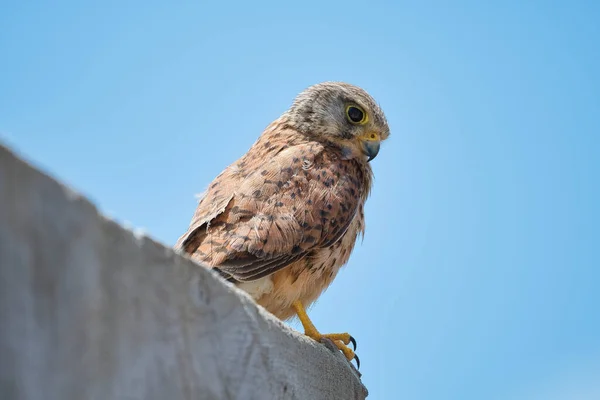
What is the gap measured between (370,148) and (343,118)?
25 centimetres

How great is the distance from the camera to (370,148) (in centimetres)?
446

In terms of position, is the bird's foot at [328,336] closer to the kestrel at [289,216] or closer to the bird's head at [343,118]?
the kestrel at [289,216]

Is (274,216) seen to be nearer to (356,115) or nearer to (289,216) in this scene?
(289,216)

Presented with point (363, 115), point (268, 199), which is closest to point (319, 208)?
point (268, 199)

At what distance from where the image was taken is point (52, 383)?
127 cm

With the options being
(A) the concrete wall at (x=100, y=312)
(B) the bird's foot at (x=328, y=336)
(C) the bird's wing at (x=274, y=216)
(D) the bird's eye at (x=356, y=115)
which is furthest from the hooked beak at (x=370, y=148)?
(A) the concrete wall at (x=100, y=312)

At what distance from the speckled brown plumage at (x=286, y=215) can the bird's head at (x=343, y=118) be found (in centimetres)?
1

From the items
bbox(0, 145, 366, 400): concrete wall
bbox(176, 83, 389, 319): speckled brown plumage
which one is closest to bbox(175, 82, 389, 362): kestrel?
bbox(176, 83, 389, 319): speckled brown plumage

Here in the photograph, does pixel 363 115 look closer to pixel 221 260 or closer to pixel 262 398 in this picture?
pixel 221 260

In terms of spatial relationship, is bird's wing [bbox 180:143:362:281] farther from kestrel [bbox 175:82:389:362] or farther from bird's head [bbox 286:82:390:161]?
bird's head [bbox 286:82:390:161]

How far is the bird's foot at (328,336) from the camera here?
3.64 metres

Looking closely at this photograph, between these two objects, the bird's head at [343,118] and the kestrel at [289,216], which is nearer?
the kestrel at [289,216]

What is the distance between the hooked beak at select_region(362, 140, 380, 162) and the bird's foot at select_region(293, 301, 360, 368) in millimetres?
1090

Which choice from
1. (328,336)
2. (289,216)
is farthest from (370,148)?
(328,336)
